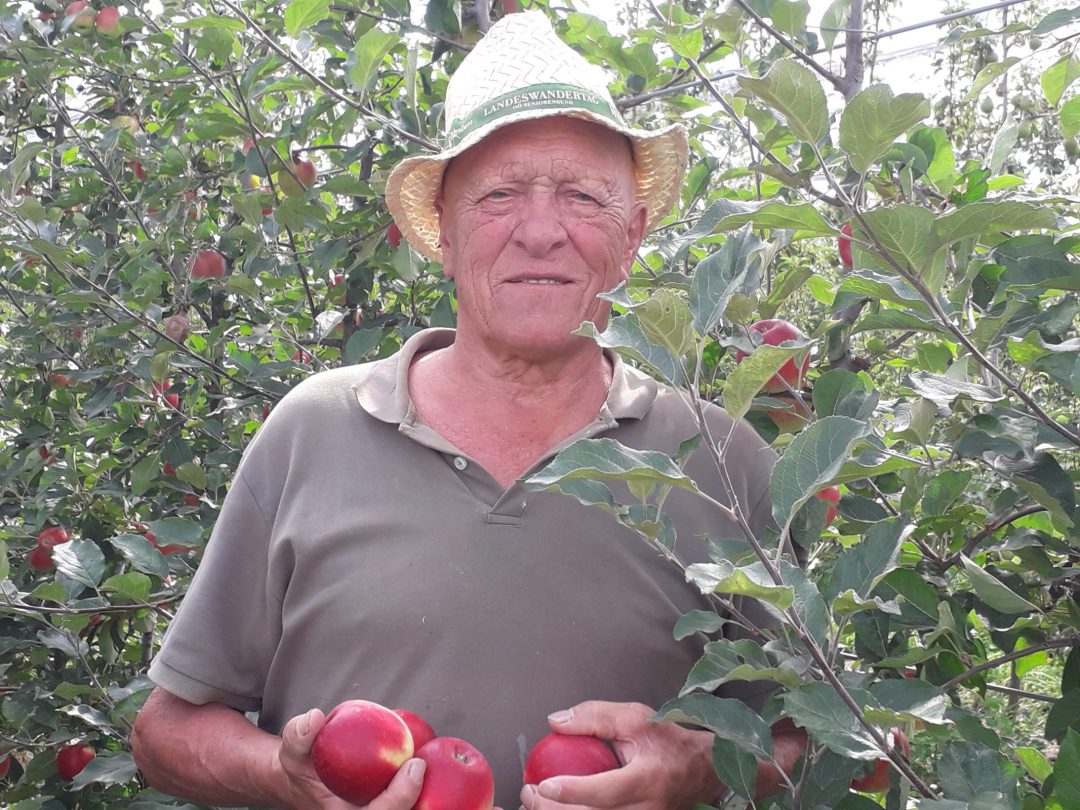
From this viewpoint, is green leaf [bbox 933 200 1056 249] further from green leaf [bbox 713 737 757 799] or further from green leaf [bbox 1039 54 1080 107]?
green leaf [bbox 713 737 757 799]

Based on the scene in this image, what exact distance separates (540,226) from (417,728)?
706mm

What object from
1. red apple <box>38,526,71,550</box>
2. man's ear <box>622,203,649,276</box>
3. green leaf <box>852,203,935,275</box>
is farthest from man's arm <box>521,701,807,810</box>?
red apple <box>38,526,71,550</box>

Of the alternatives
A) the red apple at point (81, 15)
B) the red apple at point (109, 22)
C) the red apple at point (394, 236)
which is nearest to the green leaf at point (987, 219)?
the red apple at point (394, 236)

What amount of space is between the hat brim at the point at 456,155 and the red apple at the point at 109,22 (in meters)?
1.45

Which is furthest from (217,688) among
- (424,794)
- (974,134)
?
(974,134)

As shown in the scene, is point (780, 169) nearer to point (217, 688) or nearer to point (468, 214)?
point (468, 214)

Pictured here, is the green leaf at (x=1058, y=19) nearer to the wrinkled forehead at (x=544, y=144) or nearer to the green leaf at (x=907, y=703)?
the wrinkled forehead at (x=544, y=144)

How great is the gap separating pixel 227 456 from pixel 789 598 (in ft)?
6.32

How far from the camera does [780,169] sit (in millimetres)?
1573

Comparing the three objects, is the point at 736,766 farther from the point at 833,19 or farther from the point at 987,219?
the point at 833,19

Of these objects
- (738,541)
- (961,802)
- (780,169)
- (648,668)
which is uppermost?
(780,169)

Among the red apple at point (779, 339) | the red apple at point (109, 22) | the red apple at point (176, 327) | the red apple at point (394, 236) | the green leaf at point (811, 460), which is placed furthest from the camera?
the red apple at point (109, 22)

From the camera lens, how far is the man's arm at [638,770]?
52.5 inches

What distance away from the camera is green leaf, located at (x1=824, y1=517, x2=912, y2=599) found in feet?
3.77
